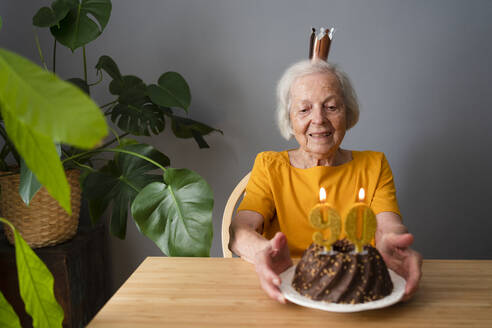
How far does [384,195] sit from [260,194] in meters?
0.43

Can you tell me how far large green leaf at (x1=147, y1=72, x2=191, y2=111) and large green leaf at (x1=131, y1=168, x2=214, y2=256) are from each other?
56cm

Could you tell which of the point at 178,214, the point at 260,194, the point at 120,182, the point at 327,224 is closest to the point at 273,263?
the point at 327,224

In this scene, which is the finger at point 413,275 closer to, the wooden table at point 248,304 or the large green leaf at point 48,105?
the wooden table at point 248,304

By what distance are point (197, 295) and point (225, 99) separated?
→ 131cm

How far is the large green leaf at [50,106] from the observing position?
0.33 metres

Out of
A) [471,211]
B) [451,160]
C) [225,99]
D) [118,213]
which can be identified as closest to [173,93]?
[225,99]

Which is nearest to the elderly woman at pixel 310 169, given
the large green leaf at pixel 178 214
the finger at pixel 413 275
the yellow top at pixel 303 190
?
the yellow top at pixel 303 190

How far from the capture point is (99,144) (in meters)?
0.37

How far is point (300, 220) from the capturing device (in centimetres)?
137

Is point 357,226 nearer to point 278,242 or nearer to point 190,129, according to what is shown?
point 278,242

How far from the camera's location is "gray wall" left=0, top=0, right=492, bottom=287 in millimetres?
1875

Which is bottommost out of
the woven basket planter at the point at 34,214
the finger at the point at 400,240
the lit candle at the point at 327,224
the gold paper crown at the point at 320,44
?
the woven basket planter at the point at 34,214

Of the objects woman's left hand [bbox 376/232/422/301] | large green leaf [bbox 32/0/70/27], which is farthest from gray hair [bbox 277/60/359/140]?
A: large green leaf [bbox 32/0/70/27]

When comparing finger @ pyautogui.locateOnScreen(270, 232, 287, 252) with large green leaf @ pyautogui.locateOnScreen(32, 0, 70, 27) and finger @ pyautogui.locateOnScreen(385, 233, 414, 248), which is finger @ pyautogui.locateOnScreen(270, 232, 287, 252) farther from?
large green leaf @ pyautogui.locateOnScreen(32, 0, 70, 27)
